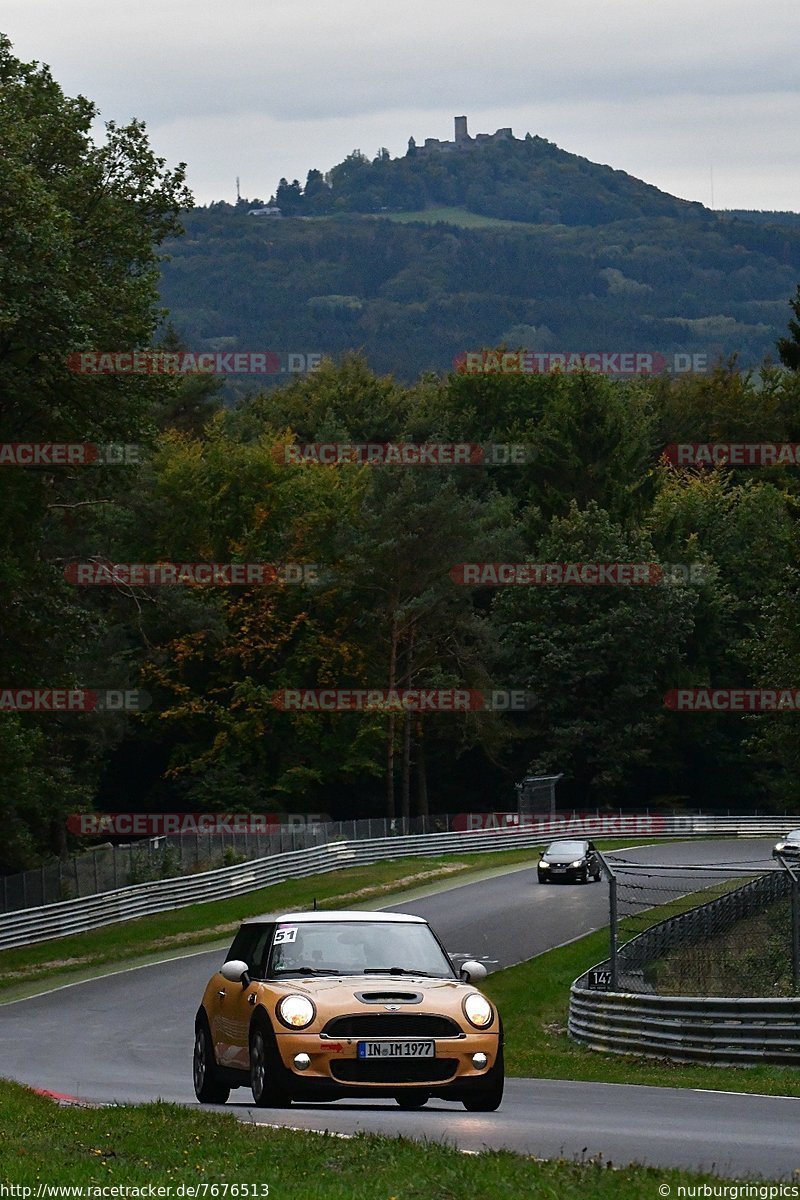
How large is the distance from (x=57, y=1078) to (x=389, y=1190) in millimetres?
11774

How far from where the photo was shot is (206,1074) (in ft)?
46.6

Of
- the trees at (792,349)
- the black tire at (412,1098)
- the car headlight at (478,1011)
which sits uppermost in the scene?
the trees at (792,349)

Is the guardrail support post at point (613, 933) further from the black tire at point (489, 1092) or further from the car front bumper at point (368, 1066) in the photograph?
the car front bumper at point (368, 1066)

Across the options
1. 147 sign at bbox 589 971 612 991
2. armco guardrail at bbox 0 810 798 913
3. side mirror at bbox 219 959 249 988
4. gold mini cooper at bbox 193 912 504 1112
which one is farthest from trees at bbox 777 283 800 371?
side mirror at bbox 219 959 249 988

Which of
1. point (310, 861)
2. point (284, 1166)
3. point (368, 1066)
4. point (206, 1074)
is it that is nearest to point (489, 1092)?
point (368, 1066)

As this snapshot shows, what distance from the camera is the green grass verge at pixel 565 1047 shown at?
18.0m

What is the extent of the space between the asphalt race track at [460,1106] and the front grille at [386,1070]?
0.90 ft

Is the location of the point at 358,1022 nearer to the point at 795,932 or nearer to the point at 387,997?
the point at 387,997

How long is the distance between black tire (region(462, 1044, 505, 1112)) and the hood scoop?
2.39 ft

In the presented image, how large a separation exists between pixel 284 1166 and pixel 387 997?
293 centimetres

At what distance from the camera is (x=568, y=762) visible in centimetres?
8256

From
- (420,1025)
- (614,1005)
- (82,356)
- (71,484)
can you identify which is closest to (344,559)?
(71,484)

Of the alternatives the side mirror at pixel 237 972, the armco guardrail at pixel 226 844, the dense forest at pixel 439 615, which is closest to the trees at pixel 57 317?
the armco guardrail at pixel 226 844

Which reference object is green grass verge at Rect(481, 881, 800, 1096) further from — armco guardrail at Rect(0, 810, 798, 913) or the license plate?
armco guardrail at Rect(0, 810, 798, 913)
